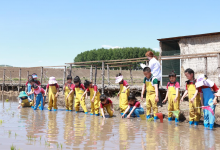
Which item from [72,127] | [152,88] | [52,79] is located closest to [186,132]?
[152,88]

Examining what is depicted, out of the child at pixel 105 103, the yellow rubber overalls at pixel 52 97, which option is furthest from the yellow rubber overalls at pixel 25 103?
the child at pixel 105 103

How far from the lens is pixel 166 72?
54.6ft

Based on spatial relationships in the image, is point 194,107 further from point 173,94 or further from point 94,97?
point 94,97

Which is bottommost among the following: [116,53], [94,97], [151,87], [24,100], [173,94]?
[24,100]

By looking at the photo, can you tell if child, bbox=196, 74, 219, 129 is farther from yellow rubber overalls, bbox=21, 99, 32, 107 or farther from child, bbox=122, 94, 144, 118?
yellow rubber overalls, bbox=21, 99, 32, 107

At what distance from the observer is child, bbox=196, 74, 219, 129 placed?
20.2ft

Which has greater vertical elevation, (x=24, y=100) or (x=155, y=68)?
(x=155, y=68)

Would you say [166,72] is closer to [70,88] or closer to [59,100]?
[59,100]

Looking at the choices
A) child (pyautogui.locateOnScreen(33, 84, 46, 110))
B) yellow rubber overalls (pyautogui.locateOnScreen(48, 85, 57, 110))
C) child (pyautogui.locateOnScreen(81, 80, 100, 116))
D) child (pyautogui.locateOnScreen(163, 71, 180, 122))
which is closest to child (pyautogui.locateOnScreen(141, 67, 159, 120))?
child (pyautogui.locateOnScreen(163, 71, 180, 122))

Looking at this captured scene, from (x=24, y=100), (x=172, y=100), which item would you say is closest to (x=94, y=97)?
(x=172, y=100)

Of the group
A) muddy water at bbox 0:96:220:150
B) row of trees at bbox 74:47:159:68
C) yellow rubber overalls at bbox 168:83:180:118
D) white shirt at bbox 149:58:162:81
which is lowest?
muddy water at bbox 0:96:220:150

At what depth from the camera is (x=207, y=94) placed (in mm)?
6250

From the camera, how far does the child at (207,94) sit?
242 inches

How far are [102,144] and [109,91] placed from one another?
29.7 ft
